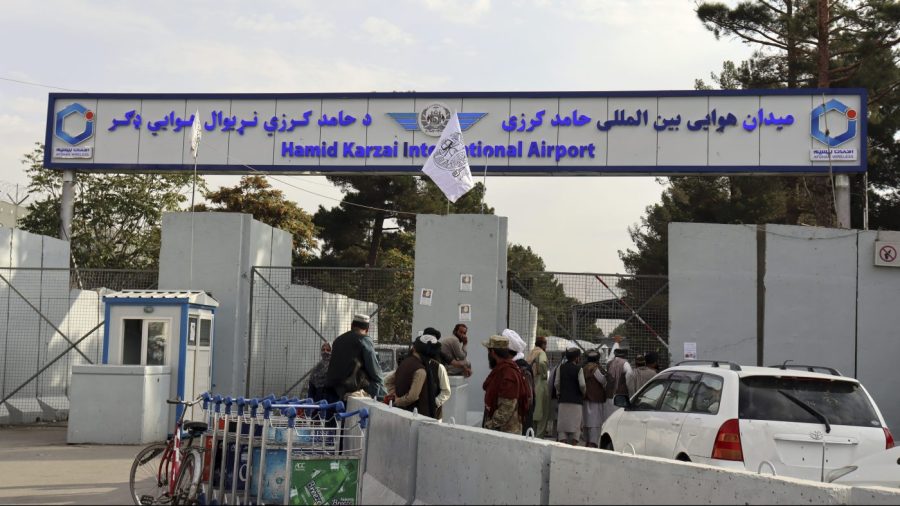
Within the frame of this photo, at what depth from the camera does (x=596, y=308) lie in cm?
1819

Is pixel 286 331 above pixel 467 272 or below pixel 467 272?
below

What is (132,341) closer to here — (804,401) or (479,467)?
(804,401)

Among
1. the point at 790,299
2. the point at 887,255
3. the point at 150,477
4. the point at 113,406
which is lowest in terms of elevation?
the point at 150,477

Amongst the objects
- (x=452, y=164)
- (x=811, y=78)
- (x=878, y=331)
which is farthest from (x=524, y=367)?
(x=811, y=78)

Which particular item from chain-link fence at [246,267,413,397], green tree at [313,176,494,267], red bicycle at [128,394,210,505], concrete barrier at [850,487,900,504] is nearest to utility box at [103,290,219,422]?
chain-link fence at [246,267,413,397]

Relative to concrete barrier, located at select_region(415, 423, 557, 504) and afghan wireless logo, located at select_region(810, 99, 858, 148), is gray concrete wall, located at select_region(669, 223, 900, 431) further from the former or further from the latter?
concrete barrier, located at select_region(415, 423, 557, 504)

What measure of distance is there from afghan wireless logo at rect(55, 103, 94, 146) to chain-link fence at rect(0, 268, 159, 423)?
376 centimetres

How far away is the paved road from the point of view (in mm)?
10812

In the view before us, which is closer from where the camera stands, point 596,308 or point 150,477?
point 150,477

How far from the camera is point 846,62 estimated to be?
3556 centimetres

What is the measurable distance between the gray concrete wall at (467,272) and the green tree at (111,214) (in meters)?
28.5

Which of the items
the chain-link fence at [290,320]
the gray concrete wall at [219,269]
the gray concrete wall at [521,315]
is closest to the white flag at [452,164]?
the chain-link fence at [290,320]

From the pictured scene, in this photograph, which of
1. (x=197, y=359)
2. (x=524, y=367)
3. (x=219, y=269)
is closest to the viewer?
(x=524, y=367)

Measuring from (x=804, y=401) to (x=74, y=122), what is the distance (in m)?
19.1
